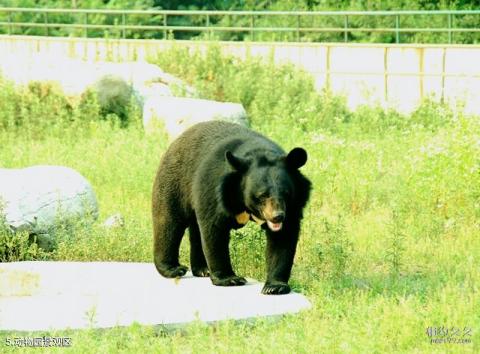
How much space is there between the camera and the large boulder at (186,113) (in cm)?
1623

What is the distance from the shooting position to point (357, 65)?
2352cm

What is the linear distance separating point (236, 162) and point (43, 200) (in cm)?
265

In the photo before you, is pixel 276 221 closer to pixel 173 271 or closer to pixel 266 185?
pixel 266 185

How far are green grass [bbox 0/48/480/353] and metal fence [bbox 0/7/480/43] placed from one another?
568cm

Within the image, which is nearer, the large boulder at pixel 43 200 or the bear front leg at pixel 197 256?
the bear front leg at pixel 197 256

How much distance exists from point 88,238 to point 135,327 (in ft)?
9.80

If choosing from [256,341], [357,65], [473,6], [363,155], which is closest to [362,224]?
[363,155]

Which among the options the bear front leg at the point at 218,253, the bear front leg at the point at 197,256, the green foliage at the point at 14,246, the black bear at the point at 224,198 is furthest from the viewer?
the green foliage at the point at 14,246

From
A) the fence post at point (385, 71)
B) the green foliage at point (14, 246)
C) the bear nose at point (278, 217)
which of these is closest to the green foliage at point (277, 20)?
the fence post at point (385, 71)

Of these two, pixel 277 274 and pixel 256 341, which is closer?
pixel 256 341

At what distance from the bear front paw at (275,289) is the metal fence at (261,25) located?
15661 mm

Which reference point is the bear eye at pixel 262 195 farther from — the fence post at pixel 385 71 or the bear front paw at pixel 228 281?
the fence post at pixel 385 71

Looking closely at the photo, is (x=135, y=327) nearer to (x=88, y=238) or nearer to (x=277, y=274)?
(x=277, y=274)

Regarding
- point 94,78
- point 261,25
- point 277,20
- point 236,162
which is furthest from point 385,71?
point 236,162
